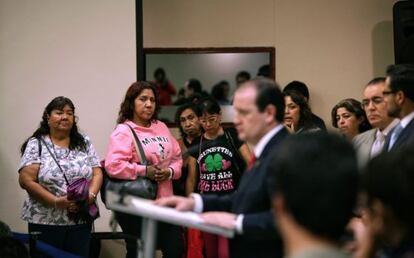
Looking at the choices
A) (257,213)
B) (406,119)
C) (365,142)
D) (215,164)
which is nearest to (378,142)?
(365,142)

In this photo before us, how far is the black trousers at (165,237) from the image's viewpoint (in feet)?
11.7

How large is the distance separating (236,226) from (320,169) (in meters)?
0.66

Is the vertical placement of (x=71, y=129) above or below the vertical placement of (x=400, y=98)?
below

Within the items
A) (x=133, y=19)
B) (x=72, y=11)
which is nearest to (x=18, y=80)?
(x=72, y=11)

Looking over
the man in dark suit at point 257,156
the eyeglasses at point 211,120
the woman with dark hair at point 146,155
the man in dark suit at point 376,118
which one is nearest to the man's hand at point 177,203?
the man in dark suit at point 257,156

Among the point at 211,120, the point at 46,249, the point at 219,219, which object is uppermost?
the point at 211,120

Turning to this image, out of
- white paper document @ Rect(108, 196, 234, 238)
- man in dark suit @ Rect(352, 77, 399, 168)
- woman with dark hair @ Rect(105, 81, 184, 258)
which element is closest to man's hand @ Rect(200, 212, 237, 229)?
white paper document @ Rect(108, 196, 234, 238)

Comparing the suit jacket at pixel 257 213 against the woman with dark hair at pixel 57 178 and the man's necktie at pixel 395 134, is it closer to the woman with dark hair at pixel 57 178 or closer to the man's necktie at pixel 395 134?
the man's necktie at pixel 395 134

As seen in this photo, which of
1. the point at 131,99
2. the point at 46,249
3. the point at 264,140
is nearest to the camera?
the point at 264,140

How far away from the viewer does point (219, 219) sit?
1.70 meters

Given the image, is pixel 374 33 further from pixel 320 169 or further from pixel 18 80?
pixel 320 169

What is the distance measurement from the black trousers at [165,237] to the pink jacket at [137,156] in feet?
0.68

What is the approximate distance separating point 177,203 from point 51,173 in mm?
1818

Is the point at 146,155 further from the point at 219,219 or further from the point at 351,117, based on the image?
the point at 219,219
